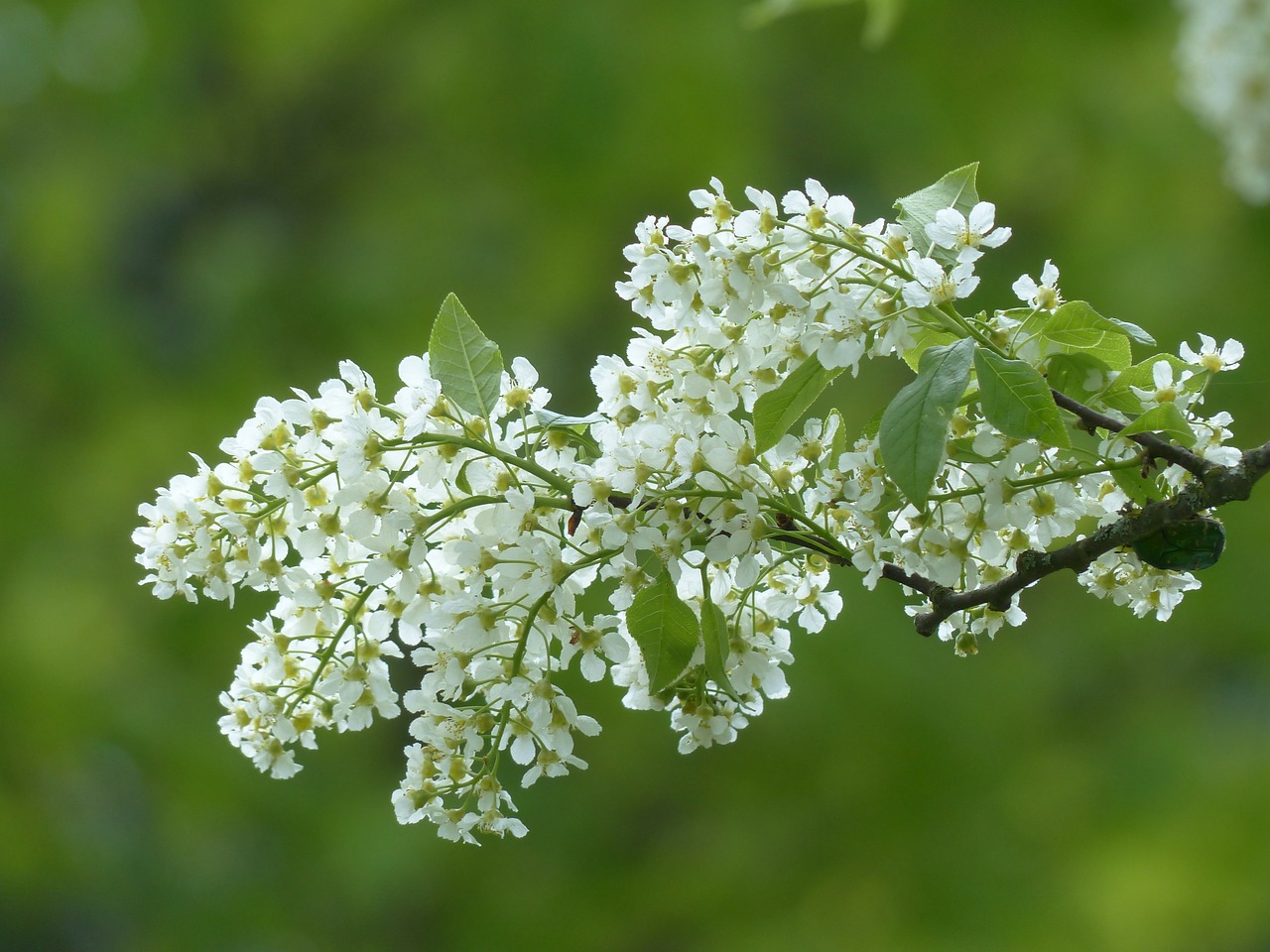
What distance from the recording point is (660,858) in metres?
4.48

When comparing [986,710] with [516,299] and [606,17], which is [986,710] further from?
[606,17]

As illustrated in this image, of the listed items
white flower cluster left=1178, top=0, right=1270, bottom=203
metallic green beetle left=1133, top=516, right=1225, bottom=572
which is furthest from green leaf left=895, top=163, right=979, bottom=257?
white flower cluster left=1178, top=0, right=1270, bottom=203

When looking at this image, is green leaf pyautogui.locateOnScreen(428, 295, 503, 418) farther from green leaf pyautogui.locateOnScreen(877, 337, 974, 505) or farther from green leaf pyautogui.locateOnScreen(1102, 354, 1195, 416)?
green leaf pyautogui.locateOnScreen(1102, 354, 1195, 416)

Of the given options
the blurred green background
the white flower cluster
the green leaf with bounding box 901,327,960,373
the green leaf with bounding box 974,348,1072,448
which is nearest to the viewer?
the green leaf with bounding box 974,348,1072,448

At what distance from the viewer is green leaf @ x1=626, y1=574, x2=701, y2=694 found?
949 millimetres

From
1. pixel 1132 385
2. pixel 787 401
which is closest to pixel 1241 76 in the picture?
pixel 1132 385

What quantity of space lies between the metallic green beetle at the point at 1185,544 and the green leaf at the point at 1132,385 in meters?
0.09

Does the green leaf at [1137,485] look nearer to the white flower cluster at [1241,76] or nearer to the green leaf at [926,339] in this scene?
the green leaf at [926,339]

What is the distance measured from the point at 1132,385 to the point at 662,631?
35 cm

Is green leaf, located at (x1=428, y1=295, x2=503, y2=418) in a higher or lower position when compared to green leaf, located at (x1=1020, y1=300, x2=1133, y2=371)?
lower

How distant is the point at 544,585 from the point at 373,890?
364 cm

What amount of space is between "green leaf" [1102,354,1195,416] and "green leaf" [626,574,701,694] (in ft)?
1.02

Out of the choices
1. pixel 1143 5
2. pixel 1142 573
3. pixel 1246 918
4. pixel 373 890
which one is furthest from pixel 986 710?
pixel 1142 573

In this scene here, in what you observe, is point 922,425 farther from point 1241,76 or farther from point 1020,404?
point 1241,76
